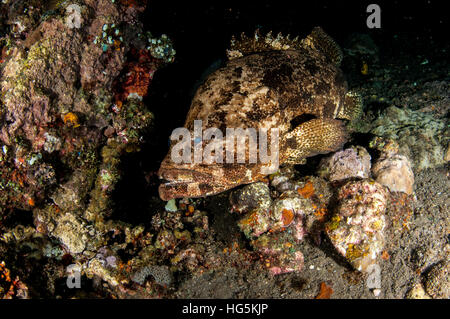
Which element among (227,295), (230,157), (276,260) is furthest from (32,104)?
(276,260)

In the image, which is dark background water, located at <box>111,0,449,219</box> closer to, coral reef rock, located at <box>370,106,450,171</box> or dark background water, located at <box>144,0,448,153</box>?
dark background water, located at <box>144,0,448,153</box>

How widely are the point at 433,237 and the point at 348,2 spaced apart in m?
10.3

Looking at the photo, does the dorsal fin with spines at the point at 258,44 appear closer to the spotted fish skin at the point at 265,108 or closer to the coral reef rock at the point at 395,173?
the spotted fish skin at the point at 265,108

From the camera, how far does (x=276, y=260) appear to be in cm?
380

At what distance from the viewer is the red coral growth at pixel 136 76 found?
4875 millimetres

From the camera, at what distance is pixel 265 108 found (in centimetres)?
388

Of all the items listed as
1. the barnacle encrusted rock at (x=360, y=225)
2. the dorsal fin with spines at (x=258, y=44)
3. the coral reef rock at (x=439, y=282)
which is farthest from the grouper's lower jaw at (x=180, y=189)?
the coral reef rock at (x=439, y=282)

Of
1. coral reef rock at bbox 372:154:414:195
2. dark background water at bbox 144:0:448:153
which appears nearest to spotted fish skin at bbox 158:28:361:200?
coral reef rock at bbox 372:154:414:195

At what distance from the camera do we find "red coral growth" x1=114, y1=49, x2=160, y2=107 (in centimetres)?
488

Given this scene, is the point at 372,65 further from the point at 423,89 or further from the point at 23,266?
the point at 23,266

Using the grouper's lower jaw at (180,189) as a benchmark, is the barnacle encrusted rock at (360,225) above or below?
below

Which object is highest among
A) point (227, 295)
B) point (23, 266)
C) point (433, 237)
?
point (433, 237)

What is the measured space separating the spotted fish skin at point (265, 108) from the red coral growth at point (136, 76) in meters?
1.55

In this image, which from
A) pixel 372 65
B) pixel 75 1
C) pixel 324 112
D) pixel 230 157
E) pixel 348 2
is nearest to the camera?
pixel 230 157
